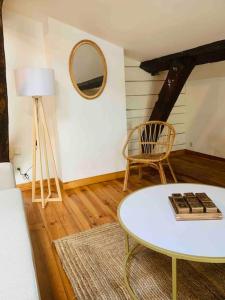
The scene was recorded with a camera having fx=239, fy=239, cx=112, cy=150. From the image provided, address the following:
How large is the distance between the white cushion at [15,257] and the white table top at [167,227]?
486 mm

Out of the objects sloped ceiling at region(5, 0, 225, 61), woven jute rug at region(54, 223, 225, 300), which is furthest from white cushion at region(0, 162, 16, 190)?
sloped ceiling at region(5, 0, 225, 61)

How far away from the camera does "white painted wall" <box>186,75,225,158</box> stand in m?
3.62

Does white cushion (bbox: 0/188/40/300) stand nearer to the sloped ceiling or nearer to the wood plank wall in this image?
the sloped ceiling

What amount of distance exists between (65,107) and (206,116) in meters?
2.35

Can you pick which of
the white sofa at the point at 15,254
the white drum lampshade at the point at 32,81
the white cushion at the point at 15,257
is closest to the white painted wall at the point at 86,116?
the white drum lampshade at the point at 32,81

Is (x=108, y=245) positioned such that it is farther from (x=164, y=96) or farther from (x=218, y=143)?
(x=218, y=143)

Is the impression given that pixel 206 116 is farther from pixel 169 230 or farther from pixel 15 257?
pixel 15 257

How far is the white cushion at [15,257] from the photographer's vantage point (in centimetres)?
86

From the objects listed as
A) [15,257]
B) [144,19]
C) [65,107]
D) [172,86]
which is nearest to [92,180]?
[65,107]

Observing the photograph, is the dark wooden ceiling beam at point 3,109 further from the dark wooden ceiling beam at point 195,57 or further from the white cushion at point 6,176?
the dark wooden ceiling beam at point 195,57

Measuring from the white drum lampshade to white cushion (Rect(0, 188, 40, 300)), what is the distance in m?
1.08

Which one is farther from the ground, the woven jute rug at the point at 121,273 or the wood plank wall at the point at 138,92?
the wood plank wall at the point at 138,92

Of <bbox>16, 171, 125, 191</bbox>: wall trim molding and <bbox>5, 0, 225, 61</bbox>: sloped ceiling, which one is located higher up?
<bbox>5, 0, 225, 61</bbox>: sloped ceiling

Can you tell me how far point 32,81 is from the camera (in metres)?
2.17
